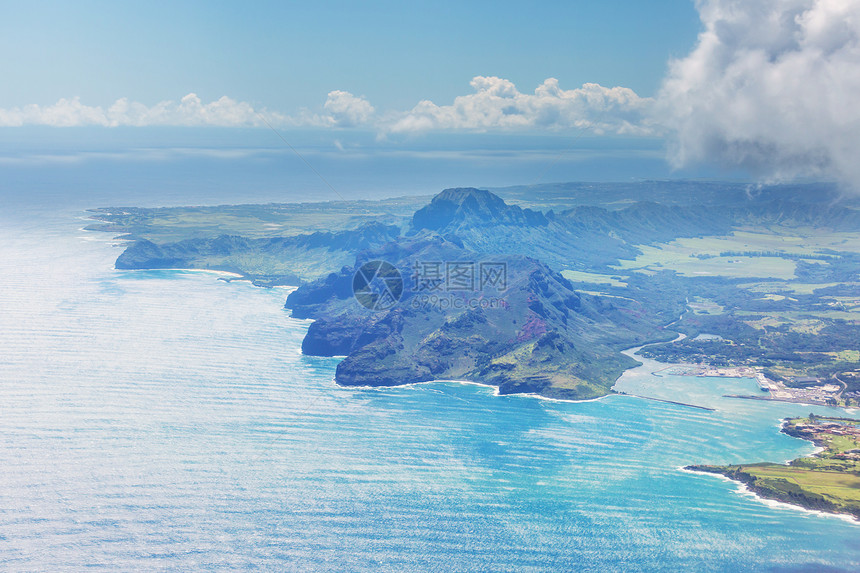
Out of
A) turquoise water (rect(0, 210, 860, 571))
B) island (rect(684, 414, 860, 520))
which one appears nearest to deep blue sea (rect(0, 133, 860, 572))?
turquoise water (rect(0, 210, 860, 571))

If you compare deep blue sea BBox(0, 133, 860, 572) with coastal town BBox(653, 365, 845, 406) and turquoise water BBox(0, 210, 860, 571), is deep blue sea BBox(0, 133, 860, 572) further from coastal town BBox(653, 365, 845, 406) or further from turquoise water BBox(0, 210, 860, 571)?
coastal town BBox(653, 365, 845, 406)

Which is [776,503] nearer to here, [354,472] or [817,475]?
[817,475]

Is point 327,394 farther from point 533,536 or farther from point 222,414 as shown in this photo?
point 533,536

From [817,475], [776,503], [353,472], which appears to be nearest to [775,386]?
[817,475]

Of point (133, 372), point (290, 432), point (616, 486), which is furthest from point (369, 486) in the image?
point (133, 372)

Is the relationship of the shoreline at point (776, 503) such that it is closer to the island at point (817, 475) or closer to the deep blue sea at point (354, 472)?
the island at point (817, 475)

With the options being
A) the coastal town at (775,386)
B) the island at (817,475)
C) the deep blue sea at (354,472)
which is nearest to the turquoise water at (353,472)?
the deep blue sea at (354,472)
